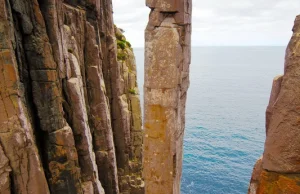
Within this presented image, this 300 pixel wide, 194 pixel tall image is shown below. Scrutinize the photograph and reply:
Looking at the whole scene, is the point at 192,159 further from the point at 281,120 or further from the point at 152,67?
the point at 281,120

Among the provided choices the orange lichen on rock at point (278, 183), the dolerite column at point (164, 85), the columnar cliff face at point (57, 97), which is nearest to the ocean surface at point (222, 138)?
the columnar cliff face at point (57, 97)

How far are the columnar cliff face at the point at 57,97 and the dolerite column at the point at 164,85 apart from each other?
923cm

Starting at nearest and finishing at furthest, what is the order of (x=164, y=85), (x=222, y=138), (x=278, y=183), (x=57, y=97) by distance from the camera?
(x=278, y=183)
(x=164, y=85)
(x=57, y=97)
(x=222, y=138)

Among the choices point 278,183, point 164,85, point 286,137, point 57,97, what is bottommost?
point 57,97

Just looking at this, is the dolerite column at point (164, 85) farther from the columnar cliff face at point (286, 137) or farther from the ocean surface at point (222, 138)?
the ocean surface at point (222, 138)

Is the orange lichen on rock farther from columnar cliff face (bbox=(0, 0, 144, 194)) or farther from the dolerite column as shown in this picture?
columnar cliff face (bbox=(0, 0, 144, 194))

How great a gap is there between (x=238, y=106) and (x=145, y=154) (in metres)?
85.3

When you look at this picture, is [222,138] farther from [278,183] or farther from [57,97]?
[278,183]

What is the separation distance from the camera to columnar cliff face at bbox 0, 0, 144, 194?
16.0 meters

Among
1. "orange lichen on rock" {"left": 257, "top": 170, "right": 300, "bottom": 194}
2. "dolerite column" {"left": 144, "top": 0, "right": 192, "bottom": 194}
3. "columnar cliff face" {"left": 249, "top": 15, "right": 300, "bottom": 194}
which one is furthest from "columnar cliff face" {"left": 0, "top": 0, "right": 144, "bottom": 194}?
"columnar cliff face" {"left": 249, "top": 15, "right": 300, "bottom": 194}

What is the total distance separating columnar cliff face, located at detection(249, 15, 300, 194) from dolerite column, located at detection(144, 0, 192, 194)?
6.19 meters

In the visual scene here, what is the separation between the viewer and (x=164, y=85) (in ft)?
34.8

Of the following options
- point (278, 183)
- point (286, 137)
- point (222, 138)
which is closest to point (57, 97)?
point (278, 183)

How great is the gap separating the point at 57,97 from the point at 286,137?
1752cm
